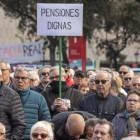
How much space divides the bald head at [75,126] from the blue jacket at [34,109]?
1840 millimetres

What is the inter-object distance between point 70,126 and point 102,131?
689 mm

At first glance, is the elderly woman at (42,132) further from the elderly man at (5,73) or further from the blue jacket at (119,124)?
the elderly man at (5,73)

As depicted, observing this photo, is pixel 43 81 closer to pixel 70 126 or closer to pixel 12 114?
pixel 12 114

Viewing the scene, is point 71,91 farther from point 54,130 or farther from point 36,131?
point 36,131

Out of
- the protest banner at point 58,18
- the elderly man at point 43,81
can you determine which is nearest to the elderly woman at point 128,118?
the protest banner at point 58,18

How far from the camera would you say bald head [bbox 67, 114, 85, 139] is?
9.98 meters

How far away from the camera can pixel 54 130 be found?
34.2 ft

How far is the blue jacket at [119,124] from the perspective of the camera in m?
11.1

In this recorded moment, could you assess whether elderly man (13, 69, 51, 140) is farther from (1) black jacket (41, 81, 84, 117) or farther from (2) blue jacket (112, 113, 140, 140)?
(2) blue jacket (112, 113, 140, 140)

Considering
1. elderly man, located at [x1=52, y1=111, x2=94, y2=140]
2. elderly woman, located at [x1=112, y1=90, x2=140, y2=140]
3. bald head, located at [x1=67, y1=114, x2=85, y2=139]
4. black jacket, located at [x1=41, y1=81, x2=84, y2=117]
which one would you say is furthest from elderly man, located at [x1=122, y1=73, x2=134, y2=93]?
bald head, located at [x1=67, y1=114, x2=85, y2=139]

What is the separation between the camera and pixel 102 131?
9.43 m

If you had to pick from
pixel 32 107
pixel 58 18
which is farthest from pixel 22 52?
pixel 32 107

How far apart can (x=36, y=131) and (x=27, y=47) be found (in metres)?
20.0

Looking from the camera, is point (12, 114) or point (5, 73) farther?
point (5, 73)
